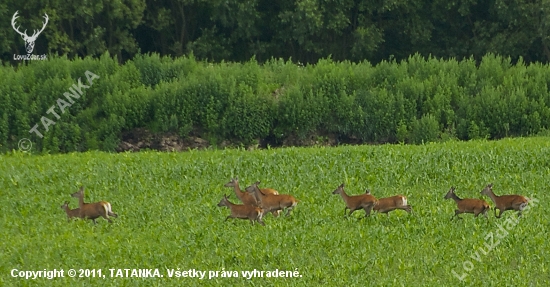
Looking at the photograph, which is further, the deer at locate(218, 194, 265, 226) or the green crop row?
the green crop row

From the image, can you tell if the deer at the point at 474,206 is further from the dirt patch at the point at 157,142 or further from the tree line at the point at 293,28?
the tree line at the point at 293,28

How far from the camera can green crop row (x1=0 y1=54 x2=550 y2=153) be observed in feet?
80.7

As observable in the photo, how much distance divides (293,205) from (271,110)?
11484 mm

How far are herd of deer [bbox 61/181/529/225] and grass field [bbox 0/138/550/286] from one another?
0.57 feet

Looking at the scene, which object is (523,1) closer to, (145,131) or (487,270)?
(145,131)

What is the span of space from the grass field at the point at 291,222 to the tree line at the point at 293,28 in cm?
1868

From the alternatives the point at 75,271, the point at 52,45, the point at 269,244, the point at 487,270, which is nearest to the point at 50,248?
the point at 75,271

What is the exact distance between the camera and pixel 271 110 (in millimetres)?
24875

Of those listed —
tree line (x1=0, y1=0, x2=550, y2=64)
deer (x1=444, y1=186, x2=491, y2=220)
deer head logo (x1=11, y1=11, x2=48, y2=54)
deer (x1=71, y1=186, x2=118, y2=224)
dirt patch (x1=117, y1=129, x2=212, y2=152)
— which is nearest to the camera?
deer (x1=444, y1=186, x2=491, y2=220)

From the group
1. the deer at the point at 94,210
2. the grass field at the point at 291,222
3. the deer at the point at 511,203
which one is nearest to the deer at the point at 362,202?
the grass field at the point at 291,222

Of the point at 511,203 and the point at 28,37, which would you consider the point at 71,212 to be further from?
the point at 28,37

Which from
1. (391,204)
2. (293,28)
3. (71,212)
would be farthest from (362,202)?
(293,28)

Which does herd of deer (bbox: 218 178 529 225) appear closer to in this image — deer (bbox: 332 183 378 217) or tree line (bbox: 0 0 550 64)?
deer (bbox: 332 183 378 217)

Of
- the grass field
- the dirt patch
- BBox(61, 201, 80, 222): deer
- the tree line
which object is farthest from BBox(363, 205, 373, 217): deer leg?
the tree line
